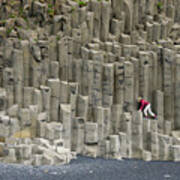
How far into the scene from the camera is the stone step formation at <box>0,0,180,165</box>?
70.5ft

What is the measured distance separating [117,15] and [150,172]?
848cm

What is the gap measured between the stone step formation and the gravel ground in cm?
77

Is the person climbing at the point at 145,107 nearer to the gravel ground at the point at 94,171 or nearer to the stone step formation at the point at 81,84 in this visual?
the stone step formation at the point at 81,84

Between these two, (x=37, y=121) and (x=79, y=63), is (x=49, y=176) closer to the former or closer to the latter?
(x=37, y=121)

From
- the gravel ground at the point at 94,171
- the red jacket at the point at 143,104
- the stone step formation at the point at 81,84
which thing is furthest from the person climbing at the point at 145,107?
the gravel ground at the point at 94,171

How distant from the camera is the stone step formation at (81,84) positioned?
21.5 meters

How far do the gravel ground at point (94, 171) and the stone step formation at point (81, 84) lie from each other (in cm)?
77

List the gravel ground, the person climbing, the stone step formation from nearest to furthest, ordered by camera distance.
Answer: the gravel ground, the stone step formation, the person climbing

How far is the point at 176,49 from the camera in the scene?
80.2ft

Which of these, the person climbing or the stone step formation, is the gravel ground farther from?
the person climbing

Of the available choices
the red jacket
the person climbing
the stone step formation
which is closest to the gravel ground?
the stone step formation

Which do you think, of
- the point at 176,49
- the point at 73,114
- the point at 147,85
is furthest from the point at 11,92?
the point at 176,49

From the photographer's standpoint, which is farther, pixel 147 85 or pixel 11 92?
pixel 147 85

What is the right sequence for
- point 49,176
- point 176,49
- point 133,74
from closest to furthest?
point 49,176 < point 133,74 < point 176,49
